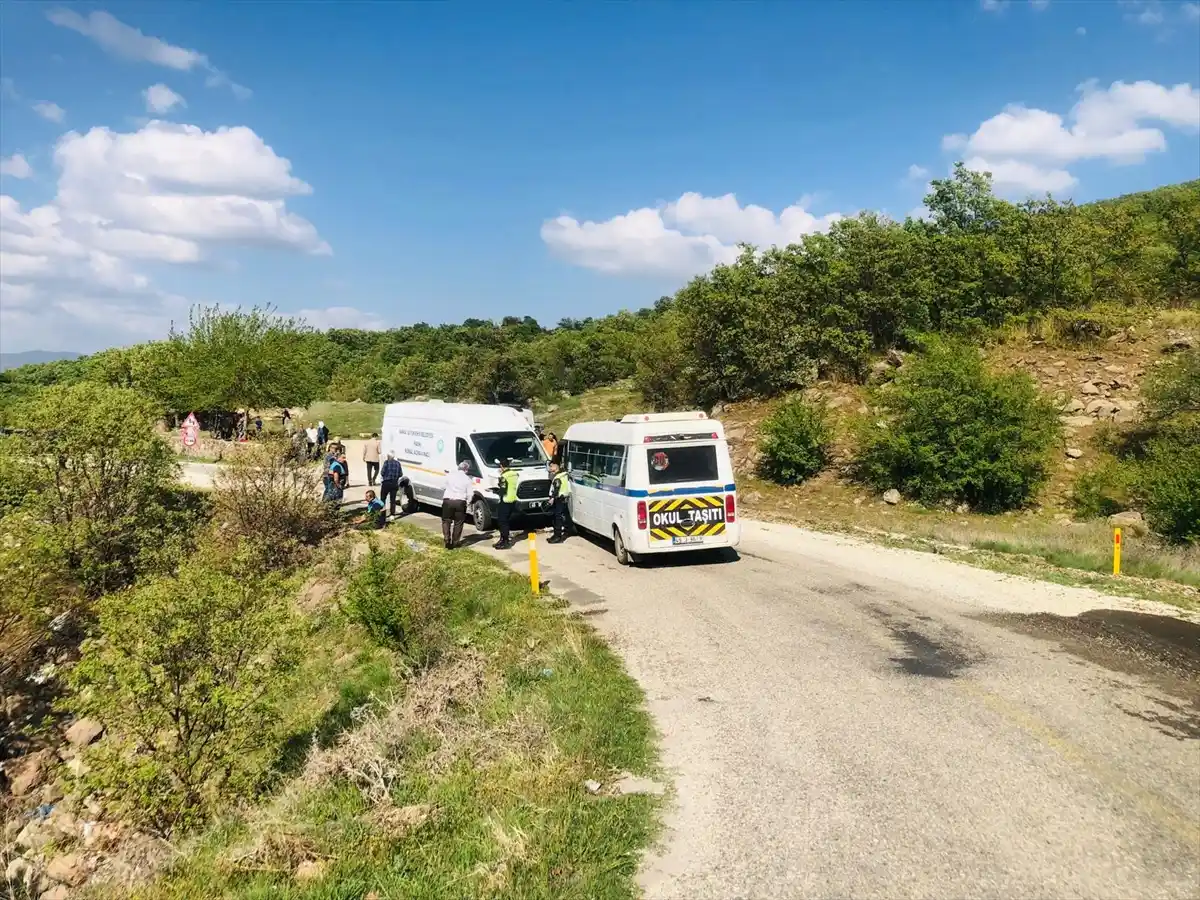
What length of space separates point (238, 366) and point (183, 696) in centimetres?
3635

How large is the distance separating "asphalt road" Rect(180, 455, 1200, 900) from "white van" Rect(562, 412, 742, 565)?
1.76 meters

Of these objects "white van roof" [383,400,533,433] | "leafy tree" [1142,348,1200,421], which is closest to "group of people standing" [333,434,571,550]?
"white van roof" [383,400,533,433]

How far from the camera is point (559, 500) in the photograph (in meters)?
17.4

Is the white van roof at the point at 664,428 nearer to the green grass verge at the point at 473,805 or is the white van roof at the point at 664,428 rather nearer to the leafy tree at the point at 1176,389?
the green grass verge at the point at 473,805

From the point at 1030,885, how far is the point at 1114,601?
868 centimetres

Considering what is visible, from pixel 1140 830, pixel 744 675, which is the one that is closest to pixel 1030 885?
pixel 1140 830

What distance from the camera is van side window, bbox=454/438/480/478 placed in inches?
725

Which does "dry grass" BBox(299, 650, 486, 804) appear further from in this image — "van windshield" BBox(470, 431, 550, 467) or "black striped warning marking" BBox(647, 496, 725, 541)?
"van windshield" BBox(470, 431, 550, 467)

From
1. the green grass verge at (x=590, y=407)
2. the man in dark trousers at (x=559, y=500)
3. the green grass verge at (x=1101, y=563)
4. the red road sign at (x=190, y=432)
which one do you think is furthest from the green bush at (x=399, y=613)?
the green grass verge at (x=590, y=407)

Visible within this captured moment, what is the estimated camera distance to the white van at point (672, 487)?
14.2m

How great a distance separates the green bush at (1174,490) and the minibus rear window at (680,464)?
11676 mm

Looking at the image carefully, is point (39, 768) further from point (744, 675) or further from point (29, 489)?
Answer: point (744, 675)

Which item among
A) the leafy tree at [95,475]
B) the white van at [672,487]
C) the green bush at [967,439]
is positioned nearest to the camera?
the white van at [672,487]

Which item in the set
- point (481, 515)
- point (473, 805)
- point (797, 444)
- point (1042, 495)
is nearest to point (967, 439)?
point (1042, 495)
